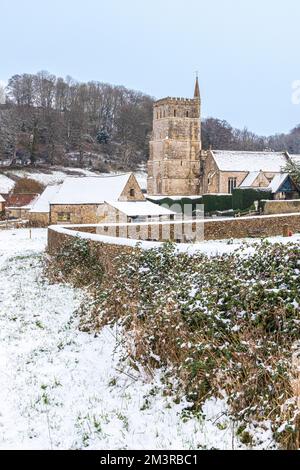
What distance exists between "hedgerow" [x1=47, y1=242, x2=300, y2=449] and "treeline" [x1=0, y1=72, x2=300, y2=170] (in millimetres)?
73772

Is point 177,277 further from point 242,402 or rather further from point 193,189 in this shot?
point 193,189

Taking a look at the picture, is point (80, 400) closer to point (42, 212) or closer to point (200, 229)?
point (200, 229)

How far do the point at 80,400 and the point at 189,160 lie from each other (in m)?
59.0

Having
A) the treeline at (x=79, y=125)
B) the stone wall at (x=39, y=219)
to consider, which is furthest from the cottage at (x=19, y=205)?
the treeline at (x=79, y=125)

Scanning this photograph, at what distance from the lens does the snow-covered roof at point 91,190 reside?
→ 43781 mm

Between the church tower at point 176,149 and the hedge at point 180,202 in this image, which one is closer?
the hedge at point 180,202

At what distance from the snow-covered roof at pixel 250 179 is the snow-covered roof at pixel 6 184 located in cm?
2958

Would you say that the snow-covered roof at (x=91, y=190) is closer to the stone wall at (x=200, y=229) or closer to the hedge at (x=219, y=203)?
the hedge at (x=219, y=203)

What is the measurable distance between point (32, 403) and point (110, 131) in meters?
101

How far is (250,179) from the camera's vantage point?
5516cm

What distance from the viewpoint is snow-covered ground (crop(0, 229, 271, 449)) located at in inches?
255

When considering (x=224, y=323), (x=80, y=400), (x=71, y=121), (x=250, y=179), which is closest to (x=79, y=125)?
(x=71, y=121)

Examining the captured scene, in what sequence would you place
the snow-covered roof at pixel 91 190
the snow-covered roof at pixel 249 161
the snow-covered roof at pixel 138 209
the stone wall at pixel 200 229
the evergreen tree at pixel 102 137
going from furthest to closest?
the evergreen tree at pixel 102 137 → the snow-covered roof at pixel 249 161 → the snow-covered roof at pixel 91 190 → the snow-covered roof at pixel 138 209 → the stone wall at pixel 200 229

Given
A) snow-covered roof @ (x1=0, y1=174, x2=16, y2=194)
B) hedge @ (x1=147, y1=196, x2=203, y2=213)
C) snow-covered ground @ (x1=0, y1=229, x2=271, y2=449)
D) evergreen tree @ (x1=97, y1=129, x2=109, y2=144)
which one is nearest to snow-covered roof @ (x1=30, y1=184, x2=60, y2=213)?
hedge @ (x1=147, y1=196, x2=203, y2=213)
